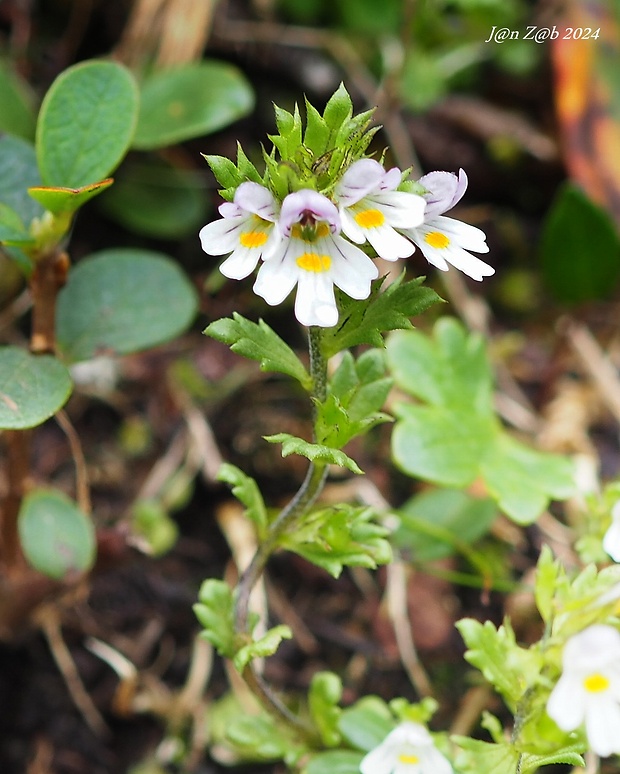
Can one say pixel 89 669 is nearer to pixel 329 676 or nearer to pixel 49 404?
pixel 329 676

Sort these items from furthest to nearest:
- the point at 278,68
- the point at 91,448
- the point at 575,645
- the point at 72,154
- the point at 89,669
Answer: the point at 278,68 → the point at 91,448 → the point at 89,669 → the point at 72,154 → the point at 575,645

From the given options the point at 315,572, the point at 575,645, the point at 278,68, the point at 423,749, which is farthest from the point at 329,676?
the point at 278,68

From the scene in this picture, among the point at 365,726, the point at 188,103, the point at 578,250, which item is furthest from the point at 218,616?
the point at 578,250

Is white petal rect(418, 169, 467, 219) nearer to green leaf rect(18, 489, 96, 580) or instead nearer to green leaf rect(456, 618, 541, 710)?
green leaf rect(456, 618, 541, 710)

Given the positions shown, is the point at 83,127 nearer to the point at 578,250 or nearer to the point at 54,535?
the point at 54,535

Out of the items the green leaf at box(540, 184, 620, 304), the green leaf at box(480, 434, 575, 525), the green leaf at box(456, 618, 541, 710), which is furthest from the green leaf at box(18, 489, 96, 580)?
the green leaf at box(540, 184, 620, 304)

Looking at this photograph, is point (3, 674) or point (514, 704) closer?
point (514, 704)
